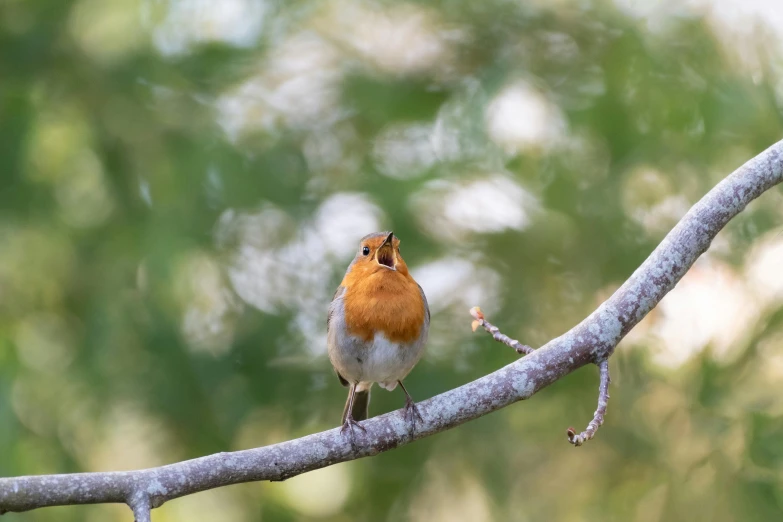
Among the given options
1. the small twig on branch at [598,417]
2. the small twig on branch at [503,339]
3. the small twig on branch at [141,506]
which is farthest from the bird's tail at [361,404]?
the small twig on branch at [141,506]

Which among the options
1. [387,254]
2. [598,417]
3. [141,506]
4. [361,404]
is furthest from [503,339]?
[361,404]

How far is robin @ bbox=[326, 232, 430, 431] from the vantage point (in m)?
4.09

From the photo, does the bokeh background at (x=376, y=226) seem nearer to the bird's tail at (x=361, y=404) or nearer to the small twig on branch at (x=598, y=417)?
the bird's tail at (x=361, y=404)

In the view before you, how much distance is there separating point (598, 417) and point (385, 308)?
4.50 ft

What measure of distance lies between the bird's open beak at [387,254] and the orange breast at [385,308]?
17 cm

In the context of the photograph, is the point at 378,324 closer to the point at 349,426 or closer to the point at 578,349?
the point at 349,426

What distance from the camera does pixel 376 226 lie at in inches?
225

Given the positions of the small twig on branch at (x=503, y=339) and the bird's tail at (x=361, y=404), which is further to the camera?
the bird's tail at (x=361, y=404)

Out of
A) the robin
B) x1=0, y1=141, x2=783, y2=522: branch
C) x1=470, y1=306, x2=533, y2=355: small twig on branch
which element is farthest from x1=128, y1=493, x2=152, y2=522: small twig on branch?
x1=470, y1=306, x2=533, y2=355: small twig on branch

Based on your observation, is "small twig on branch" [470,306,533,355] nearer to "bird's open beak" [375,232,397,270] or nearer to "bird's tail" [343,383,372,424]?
"bird's open beak" [375,232,397,270]

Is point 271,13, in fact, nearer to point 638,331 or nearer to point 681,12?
point 681,12

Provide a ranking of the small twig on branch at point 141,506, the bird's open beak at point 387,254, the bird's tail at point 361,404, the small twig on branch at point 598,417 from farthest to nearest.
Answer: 1. the bird's tail at point 361,404
2. the bird's open beak at point 387,254
3. the small twig on branch at point 598,417
4. the small twig on branch at point 141,506

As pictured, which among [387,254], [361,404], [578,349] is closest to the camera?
[578,349]

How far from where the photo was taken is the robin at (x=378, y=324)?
13.4ft
